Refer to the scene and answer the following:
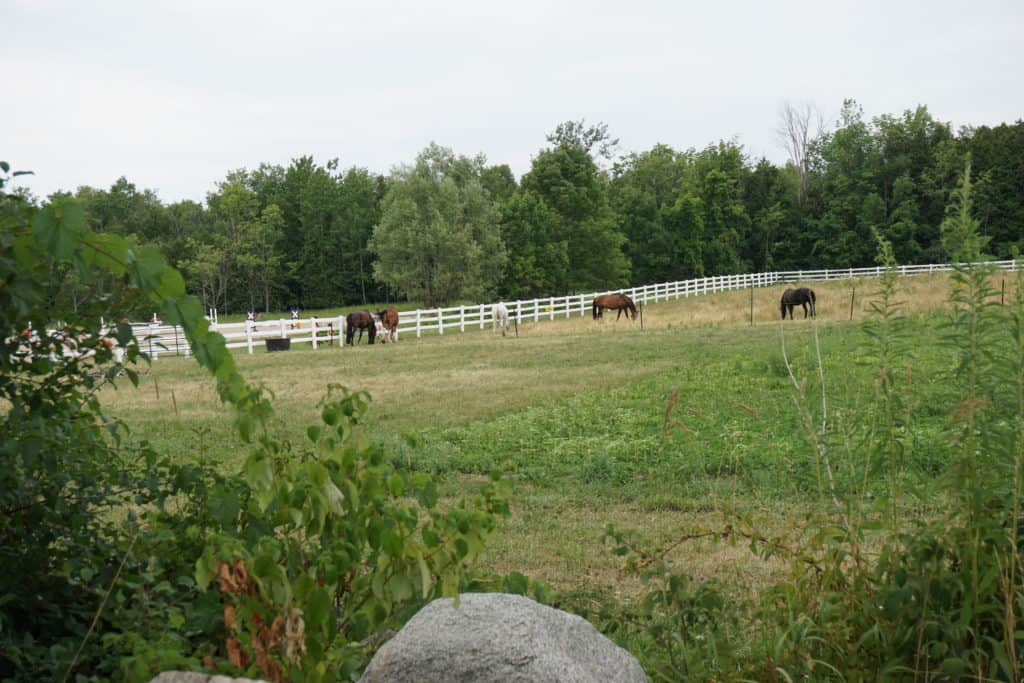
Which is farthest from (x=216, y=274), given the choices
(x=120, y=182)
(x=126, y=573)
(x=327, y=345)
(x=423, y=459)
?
(x=126, y=573)

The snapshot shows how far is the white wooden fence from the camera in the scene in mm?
27453

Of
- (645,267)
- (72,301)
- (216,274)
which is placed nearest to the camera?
(72,301)

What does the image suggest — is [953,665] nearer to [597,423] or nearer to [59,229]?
[59,229]

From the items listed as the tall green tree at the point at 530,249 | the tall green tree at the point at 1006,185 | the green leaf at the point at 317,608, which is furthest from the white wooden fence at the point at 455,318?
the tall green tree at the point at 530,249

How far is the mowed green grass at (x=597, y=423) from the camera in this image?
559 cm

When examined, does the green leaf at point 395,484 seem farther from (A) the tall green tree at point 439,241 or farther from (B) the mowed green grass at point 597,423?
(A) the tall green tree at point 439,241

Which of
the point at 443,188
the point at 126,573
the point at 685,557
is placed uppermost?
the point at 443,188

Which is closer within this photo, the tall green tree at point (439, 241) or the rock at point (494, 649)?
the rock at point (494, 649)

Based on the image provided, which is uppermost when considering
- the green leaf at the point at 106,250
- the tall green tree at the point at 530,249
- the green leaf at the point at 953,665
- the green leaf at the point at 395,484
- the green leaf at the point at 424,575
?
the tall green tree at the point at 530,249

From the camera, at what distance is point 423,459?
8.95 m

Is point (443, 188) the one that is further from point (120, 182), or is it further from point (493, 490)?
point (493, 490)

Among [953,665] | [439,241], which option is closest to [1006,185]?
[439,241]

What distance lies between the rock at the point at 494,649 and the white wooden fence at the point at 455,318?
30.4 feet

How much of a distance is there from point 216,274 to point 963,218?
230 ft
